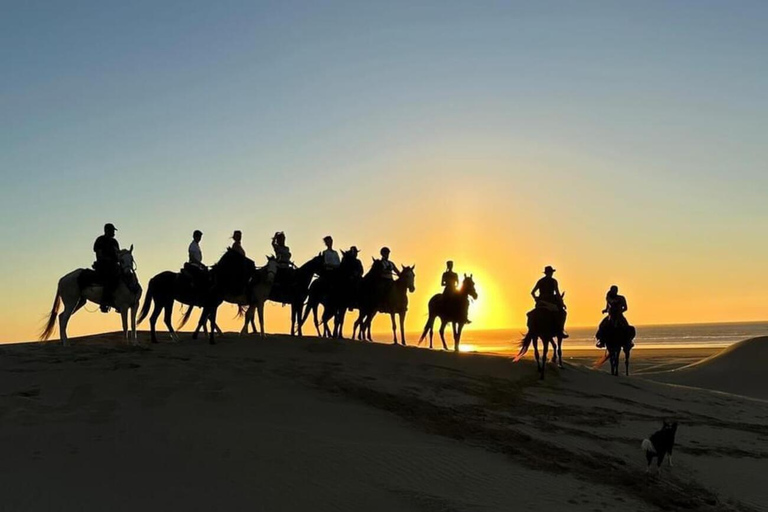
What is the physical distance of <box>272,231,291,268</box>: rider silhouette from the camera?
19078mm

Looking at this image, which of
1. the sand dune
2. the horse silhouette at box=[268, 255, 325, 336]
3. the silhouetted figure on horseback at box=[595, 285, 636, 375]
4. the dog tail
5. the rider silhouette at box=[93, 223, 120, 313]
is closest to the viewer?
the dog tail

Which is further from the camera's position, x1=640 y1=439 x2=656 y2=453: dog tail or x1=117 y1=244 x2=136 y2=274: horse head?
x1=117 y1=244 x2=136 y2=274: horse head

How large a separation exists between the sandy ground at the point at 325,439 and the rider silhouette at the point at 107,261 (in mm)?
1413

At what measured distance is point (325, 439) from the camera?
30.7 ft

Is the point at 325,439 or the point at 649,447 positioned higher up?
the point at 325,439

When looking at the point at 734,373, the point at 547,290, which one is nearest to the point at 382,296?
the point at 547,290

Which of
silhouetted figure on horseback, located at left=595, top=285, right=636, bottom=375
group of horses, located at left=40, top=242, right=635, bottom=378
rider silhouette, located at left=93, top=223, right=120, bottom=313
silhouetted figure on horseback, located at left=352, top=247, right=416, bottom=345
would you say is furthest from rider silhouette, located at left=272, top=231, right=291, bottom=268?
silhouetted figure on horseback, located at left=595, top=285, right=636, bottom=375

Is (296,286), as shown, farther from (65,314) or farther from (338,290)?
(65,314)

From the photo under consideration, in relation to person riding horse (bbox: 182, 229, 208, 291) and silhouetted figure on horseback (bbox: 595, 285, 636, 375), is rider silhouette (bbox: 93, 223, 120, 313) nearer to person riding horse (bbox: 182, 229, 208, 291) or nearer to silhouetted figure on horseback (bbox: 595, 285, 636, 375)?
person riding horse (bbox: 182, 229, 208, 291)

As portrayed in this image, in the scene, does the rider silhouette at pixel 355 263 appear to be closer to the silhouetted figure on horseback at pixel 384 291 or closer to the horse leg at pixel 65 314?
the silhouetted figure on horseback at pixel 384 291

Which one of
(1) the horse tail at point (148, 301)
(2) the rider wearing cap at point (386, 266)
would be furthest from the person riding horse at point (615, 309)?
(1) the horse tail at point (148, 301)

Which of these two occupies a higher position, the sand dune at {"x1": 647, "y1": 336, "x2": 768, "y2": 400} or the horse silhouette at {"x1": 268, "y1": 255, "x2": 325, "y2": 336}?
the horse silhouette at {"x1": 268, "y1": 255, "x2": 325, "y2": 336}

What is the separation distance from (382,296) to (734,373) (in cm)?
1620

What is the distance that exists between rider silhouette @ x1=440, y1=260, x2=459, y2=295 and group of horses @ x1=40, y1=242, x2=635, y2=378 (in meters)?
0.10
